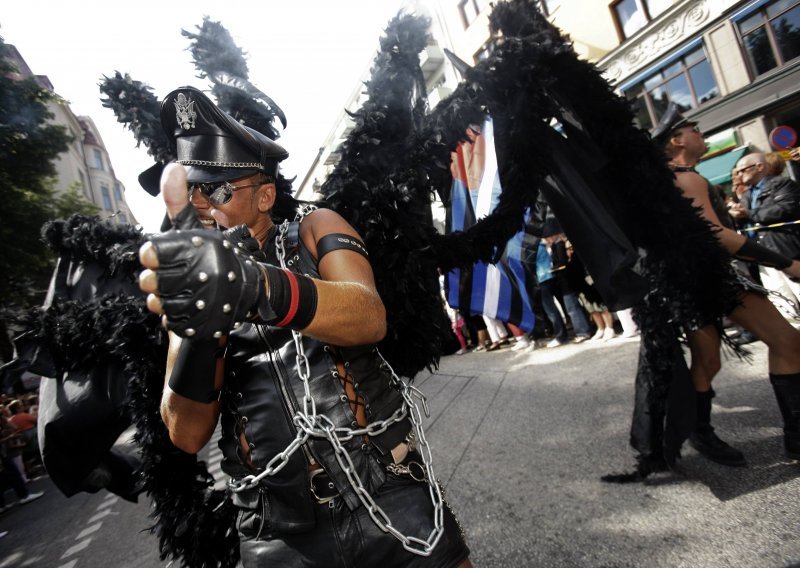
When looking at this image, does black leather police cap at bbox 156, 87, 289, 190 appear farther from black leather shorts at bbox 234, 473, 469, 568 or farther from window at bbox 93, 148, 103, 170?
window at bbox 93, 148, 103, 170

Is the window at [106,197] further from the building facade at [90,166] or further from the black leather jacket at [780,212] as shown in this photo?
the black leather jacket at [780,212]

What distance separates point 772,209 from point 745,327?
3002 mm

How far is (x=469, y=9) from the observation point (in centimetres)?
1808

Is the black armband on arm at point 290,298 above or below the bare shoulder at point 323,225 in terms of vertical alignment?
below

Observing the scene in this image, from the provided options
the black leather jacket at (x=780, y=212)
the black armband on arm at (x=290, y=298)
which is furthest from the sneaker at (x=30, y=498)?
the black leather jacket at (x=780, y=212)

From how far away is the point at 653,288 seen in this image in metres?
2.69

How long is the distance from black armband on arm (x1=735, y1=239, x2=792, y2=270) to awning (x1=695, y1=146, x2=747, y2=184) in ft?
35.1

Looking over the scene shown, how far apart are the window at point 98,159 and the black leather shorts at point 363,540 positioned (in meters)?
48.0

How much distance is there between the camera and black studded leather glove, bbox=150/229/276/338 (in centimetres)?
81

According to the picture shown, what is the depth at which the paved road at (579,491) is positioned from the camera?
2160mm

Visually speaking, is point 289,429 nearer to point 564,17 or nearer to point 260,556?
point 260,556

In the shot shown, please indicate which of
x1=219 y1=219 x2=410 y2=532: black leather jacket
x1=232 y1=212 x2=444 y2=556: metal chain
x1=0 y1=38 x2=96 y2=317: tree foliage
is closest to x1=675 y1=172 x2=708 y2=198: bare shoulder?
x1=219 y1=219 x2=410 y2=532: black leather jacket

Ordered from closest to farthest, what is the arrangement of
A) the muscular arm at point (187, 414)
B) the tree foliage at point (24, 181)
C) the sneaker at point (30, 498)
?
the muscular arm at point (187, 414) < the sneaker at point (30, 498) < the tree foliage at point (24, 181)

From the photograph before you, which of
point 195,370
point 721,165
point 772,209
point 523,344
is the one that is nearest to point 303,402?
point 195,370
